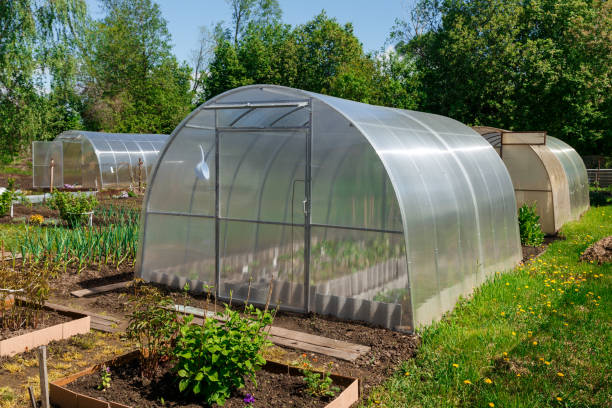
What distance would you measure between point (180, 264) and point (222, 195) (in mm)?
1175

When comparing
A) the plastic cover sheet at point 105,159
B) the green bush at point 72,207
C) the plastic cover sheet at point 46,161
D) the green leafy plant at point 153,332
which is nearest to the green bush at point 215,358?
the green leafy plant at point 153,332

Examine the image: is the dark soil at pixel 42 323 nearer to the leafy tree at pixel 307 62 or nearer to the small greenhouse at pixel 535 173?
the small greenhouse at pixel 535 173

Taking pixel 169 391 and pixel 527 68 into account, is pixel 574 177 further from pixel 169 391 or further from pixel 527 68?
pixel 169 391

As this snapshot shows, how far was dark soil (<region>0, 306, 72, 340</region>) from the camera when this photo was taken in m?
5.42

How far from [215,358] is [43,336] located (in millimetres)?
2576

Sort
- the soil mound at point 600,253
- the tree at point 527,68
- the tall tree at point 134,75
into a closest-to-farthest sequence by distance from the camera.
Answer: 1. the soil mound at point 600,253
2. the tree at point 527,68
3. the tall tree at point 134,75

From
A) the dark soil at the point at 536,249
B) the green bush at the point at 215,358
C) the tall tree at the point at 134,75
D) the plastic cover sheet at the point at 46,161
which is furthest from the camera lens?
the tall tree at the point at 134,75

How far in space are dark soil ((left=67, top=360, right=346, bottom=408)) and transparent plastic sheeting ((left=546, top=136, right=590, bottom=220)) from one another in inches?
464

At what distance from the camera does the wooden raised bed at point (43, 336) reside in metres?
5.10

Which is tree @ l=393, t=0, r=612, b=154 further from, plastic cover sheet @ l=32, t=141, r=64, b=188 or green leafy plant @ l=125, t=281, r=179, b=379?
green leafy plant @ l=125, t=281, r=179, b=379

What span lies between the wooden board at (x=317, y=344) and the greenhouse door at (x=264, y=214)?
74 centimetres

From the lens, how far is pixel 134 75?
36031mm

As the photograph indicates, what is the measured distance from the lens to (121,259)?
8.75 m

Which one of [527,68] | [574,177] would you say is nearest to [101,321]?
[574,177]
